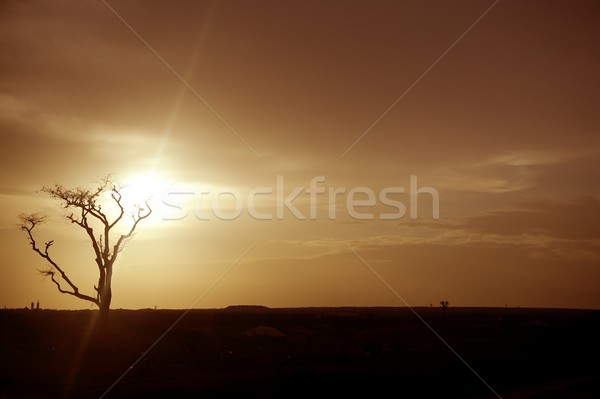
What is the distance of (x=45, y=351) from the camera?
129 feet

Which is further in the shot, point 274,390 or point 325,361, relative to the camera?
point 325,361

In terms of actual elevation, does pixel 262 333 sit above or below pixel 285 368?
Result: above

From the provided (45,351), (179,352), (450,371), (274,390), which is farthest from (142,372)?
(450,371)

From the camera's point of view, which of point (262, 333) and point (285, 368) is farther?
point (262, 333)

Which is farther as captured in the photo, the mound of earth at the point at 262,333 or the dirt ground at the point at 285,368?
the mound of earth at the point at 262,333

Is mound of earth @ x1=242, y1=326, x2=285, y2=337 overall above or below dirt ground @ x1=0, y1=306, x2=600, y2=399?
above

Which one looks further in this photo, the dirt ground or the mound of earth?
the mound of earth

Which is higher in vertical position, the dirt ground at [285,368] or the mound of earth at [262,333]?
the mound of earth at [262,333]

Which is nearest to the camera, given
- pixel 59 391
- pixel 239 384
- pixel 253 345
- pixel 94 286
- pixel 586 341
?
pixel 59 391

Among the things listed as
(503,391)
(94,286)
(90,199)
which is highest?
(90,199)

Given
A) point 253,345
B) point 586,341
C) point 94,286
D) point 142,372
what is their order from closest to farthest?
point 142,372 → point 94,286 → point 253,345 → point 586,341

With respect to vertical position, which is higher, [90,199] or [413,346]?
[90,199]

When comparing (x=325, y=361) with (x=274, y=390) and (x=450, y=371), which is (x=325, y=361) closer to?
(x=450, y=371)

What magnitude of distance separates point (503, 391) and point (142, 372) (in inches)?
659
